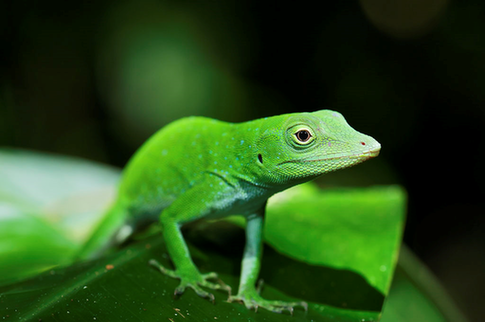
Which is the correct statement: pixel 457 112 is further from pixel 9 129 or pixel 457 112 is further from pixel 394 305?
pixel 9 129

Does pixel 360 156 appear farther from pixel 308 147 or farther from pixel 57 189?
pixel 57 189

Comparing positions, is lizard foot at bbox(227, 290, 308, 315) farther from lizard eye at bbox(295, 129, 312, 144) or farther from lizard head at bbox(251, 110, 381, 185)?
lizard eye at bbox(295, 129, 312, 144)

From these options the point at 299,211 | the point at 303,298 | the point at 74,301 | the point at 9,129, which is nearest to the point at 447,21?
the point at 299,211

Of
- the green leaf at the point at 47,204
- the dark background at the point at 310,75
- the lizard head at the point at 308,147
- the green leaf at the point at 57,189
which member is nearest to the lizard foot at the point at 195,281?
the lizard head at the point at 308,147

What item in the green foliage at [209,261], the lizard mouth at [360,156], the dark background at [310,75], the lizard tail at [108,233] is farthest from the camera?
the dark background at [310,75]

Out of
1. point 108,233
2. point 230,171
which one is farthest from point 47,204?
point 230,171

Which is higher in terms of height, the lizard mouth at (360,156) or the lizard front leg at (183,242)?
the lizard mouth at (360,156)

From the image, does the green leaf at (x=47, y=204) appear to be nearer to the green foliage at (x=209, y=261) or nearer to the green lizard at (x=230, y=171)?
the green foliage at (x=209, y=261)
